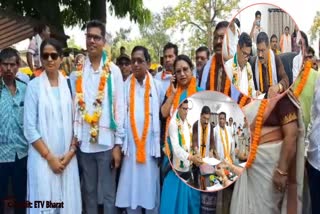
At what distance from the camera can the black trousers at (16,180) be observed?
12.1 feet

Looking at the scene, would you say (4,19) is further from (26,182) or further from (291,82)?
(291,82)

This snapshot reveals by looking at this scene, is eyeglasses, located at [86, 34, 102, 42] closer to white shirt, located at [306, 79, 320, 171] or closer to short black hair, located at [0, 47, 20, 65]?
Result: short black hair, located at [0, 47, 20, 65]

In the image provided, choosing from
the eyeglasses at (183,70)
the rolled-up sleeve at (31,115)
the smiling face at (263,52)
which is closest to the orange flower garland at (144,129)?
the eyeglasses at (183,70)

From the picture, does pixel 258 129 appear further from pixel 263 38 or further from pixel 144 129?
pixel 144 129

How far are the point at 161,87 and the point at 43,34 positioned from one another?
109 inches

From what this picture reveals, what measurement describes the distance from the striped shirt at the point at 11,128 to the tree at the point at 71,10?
6.20 m

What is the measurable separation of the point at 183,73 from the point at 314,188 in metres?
1.40

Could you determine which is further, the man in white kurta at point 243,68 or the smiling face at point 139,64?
the smiling face at point 139,64

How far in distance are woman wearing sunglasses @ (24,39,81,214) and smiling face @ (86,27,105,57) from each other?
253 millimetres

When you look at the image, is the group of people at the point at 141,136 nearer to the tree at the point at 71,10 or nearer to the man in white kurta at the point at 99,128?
the man in white kurta at the point at 99,128

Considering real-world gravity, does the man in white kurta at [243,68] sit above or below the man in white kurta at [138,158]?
above

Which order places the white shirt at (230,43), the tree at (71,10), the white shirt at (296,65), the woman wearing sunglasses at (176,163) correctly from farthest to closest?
the tree at (71,10), the woman wearing sunglasses at (176,163), the white shirt at (230,43), the white shirt at (296,65)

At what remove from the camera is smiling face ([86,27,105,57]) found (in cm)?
364

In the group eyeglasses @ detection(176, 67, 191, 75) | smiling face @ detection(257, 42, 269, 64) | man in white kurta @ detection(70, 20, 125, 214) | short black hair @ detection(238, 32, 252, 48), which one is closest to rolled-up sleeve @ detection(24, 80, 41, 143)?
man in white kurta @ detection(70, 20, 125, 214)
